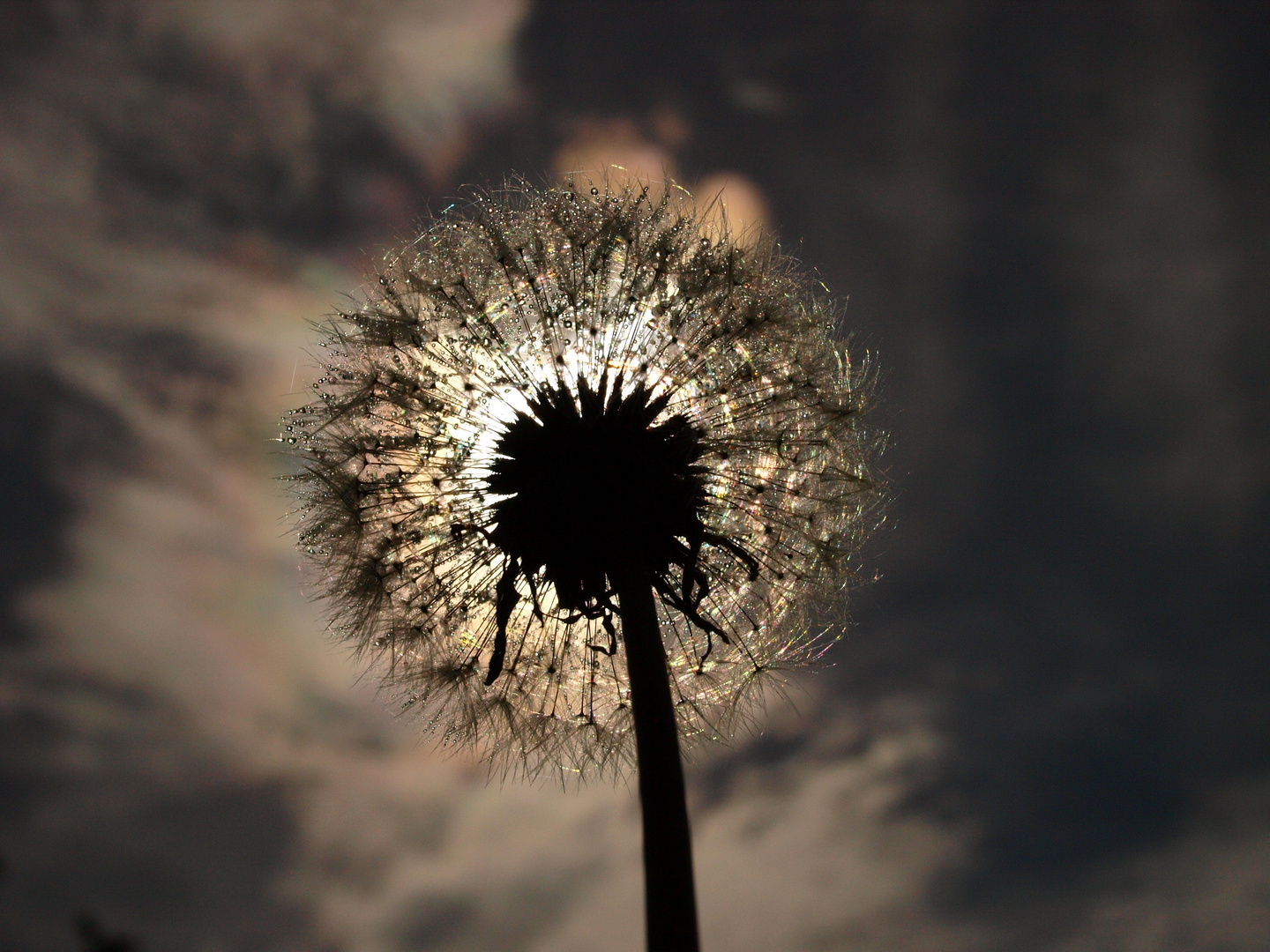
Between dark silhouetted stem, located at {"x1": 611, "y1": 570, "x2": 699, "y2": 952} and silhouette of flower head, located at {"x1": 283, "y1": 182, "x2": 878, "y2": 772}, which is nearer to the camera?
dark silhouetted stem, located at {"x1": 611, "y1": 570, "x2": 699, "y2": 952}

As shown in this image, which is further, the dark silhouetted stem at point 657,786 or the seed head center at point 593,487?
the seed head center at point 593,487

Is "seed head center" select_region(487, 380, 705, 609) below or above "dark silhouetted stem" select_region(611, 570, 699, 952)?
above

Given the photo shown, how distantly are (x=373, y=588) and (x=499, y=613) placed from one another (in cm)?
130

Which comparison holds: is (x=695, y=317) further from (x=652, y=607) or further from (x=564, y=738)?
(x=564, y=738)

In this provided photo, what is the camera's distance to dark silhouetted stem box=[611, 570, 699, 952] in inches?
164

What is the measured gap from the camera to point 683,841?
4.41 meters

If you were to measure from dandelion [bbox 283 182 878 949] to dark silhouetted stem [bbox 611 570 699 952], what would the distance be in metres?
0.61

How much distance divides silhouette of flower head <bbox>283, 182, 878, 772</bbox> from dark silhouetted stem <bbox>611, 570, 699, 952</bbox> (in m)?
0.70

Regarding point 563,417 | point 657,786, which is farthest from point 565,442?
point 657,786

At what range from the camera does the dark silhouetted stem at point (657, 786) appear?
164 inches

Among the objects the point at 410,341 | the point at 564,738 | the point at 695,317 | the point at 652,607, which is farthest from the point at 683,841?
the point at 410,341

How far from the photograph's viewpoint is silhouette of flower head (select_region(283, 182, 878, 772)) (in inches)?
250

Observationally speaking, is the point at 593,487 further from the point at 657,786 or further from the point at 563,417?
the point at 657,786

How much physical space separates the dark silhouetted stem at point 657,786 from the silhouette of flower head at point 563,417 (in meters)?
0.70
